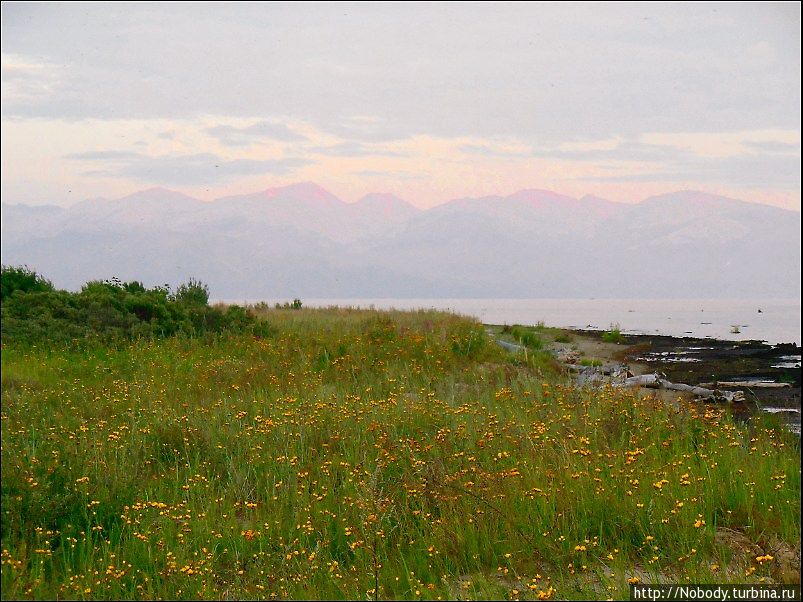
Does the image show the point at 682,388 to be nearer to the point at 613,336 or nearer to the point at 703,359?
the point at 703,359

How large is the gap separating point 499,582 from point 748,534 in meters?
2.13

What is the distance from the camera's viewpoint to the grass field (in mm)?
5277

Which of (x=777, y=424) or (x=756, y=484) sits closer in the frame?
(x=756, y=484)

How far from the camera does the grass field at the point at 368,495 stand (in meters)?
5.28

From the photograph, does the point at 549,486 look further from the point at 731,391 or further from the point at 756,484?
the point at 731,391

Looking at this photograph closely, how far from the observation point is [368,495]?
249 inches

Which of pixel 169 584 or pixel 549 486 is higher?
pixel 549 486

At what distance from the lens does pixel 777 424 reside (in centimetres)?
1088

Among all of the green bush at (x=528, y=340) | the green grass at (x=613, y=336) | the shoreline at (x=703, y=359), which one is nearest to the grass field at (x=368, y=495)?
the shoreline at (x=703, y=359)

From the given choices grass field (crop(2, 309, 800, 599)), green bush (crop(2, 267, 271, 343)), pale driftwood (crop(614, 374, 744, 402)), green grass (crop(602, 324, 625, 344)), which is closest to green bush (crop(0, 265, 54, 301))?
green bush (crop(2, 267, 271, 343))

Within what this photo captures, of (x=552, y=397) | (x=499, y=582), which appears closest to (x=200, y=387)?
(x=552, y=397)

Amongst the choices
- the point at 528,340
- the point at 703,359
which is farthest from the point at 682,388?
the point at 528,340

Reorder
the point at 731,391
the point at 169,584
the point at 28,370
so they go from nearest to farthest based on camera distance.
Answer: the point at 169,584, the point at 28,370, the point at 731,391

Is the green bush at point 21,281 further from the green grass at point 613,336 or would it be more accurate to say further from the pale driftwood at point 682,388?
the green grass at point 613,336
